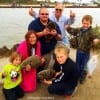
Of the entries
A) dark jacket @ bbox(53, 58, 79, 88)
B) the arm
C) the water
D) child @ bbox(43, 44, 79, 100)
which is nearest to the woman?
child @ bbox(43, 44, 79, 100)

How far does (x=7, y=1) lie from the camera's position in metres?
76.6

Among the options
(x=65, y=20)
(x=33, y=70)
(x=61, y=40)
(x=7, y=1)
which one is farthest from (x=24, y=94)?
(x=7, y=1)

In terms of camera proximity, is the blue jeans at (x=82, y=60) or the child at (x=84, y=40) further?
the blue jeans at (x=82, y=60)

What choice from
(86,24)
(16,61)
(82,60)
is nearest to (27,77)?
(16,61)

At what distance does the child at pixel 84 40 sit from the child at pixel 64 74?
62 centimetres

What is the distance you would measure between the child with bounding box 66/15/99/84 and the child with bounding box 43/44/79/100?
2.04 feet

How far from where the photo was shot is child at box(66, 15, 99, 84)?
5.38 m

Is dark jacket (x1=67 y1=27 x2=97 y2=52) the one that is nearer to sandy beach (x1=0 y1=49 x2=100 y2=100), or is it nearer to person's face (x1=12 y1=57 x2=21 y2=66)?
sandy beach (x1=0 y1=49 x2=100 y2=100)

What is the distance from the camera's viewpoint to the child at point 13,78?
482 cm

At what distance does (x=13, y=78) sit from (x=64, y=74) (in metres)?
0.71

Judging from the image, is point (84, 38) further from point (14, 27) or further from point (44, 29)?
point (14, 27)

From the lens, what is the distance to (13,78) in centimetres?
484

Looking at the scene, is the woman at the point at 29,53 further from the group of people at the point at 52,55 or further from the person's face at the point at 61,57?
the person's face at the point at 61,57

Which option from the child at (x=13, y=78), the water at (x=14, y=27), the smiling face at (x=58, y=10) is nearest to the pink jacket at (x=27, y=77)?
the child at (x=13, y=78)
